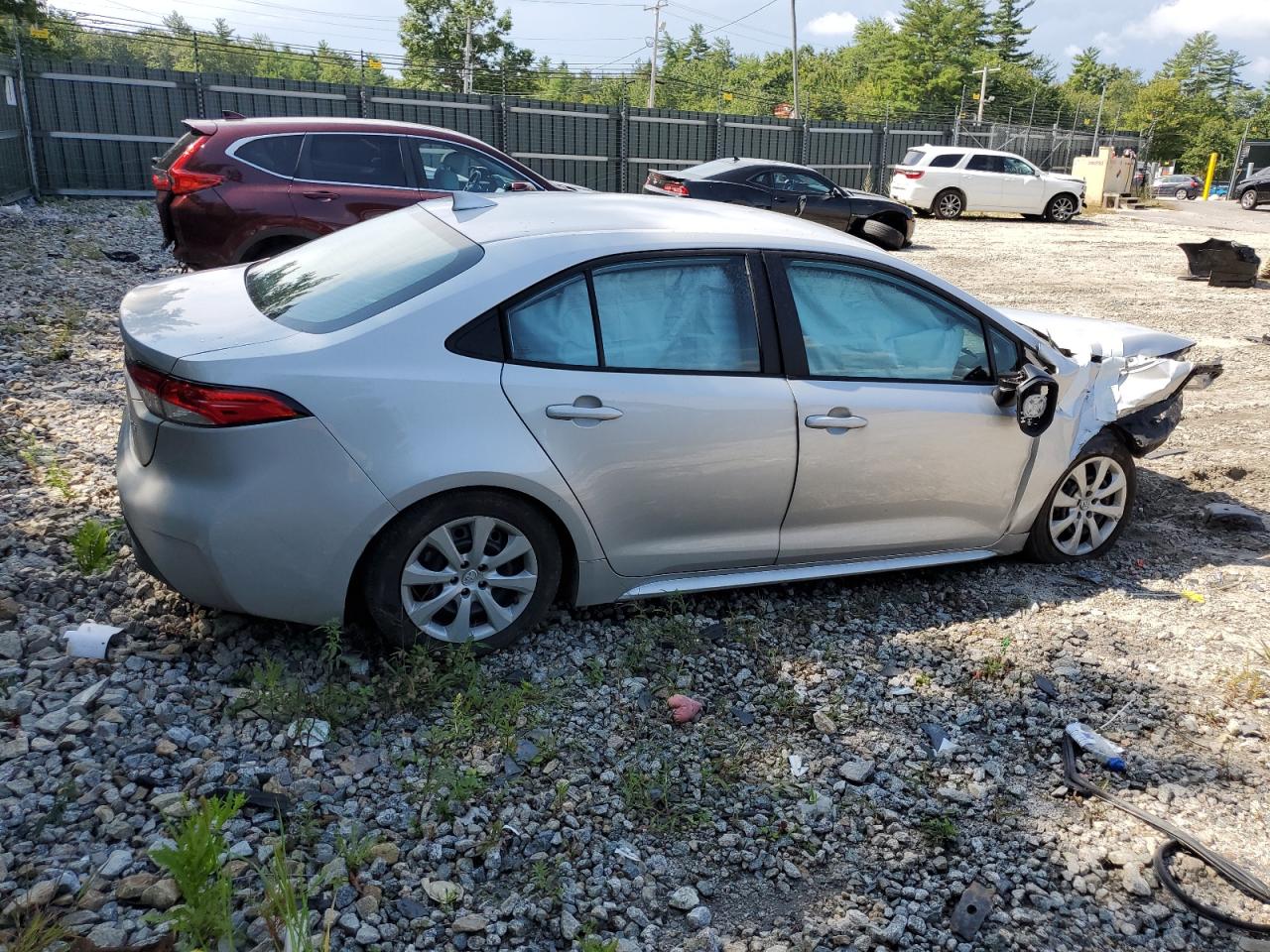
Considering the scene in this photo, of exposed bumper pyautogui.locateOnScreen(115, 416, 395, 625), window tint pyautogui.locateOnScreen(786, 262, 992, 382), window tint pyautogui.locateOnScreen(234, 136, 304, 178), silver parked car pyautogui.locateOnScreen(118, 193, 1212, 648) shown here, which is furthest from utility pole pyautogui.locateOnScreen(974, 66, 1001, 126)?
exposed bumper pyautogui.locateOnScreen(115, 416, 395, 625)

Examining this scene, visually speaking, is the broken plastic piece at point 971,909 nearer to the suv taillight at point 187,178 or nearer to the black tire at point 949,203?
the suv taillight at point 187,178

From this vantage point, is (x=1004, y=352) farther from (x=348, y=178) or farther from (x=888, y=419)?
(x=348, y=178)

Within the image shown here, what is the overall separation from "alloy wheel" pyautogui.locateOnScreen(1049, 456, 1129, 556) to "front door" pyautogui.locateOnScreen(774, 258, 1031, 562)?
0.50 m

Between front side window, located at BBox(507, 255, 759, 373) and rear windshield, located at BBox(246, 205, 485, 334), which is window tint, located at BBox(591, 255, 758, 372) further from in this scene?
rear windshield, located at BBox(246, 205, 485, 334)

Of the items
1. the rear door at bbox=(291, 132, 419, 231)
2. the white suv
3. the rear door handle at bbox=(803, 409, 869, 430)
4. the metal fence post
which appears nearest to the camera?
the rear door handle at bbox=(803, 409, 869, 430)

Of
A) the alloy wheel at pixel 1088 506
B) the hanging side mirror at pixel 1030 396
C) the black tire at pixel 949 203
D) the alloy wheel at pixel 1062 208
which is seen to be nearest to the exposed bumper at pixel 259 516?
the hanging side mirror at pixel 1030 396

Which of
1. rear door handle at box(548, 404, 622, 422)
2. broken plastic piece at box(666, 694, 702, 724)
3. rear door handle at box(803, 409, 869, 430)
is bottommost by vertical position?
broken plastic piece at box(666, 694, 702, 724)

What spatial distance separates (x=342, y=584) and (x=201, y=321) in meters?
1.11

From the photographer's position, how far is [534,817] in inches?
122

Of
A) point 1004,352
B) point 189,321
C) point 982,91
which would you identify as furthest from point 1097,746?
point 982,91

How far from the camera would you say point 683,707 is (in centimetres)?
368

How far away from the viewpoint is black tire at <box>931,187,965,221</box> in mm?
24297

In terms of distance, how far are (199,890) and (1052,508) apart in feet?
13.1

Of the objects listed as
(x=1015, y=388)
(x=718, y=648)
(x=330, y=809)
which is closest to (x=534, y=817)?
(x=330, y=809)
